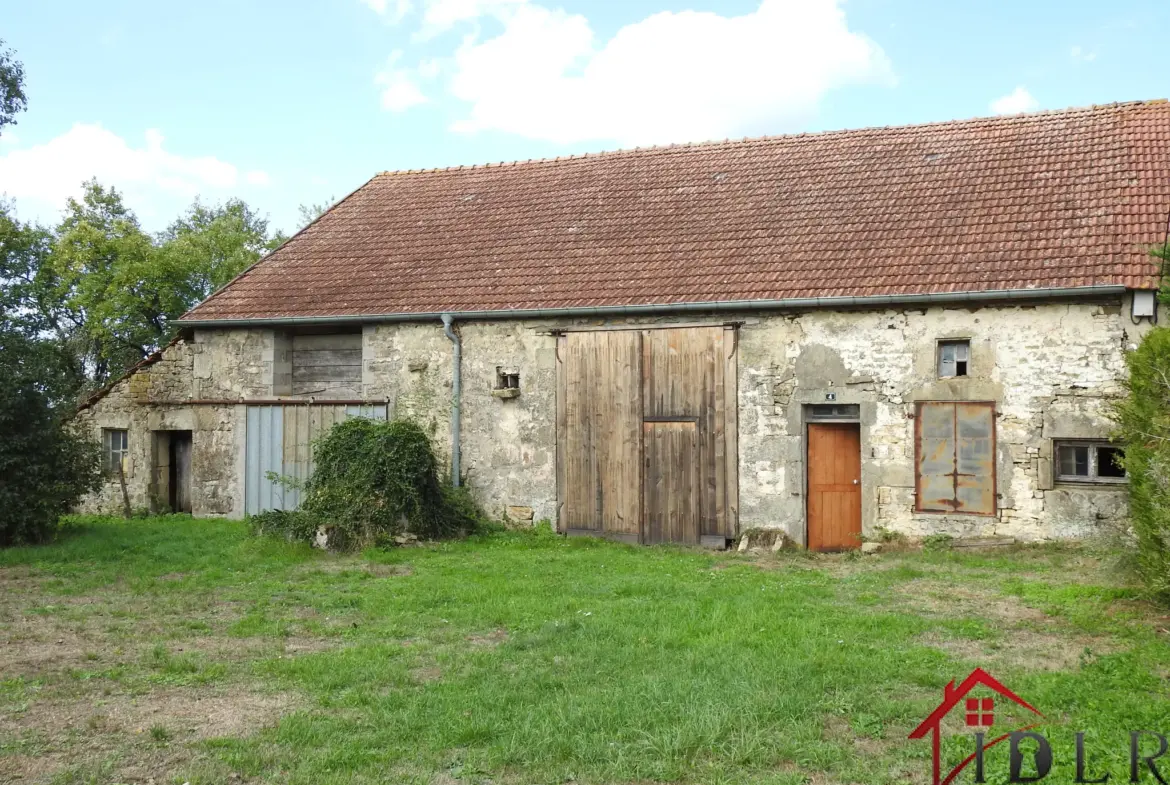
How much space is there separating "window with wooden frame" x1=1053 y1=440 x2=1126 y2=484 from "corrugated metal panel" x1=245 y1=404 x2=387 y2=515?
358 inches

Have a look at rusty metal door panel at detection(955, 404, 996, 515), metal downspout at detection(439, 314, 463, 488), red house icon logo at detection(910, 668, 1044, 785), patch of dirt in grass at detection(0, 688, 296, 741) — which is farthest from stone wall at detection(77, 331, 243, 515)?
red house icon logo at detection(910, 668, 1044, 785)

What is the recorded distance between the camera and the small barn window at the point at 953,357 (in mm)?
11828

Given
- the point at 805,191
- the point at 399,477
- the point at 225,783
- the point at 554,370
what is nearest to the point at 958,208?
the point at 805,191

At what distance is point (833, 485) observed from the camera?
12.5m

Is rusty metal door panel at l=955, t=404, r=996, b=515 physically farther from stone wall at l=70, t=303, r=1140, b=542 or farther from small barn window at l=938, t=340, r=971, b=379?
small barn window at l=938, t=340, r=971, b=379

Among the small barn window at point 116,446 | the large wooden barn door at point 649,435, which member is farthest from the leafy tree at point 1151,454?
the small barn window at point 116,446

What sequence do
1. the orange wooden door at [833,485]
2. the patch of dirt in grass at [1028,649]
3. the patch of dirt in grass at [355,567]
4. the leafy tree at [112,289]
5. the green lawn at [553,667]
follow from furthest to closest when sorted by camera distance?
the leafy tree at [112,289] → the orange wooden door at [833,485] → the patch of dirt in grass at [355,567] → the patch of dirt in grass at [1028,649] → the green lawn at [553,667]

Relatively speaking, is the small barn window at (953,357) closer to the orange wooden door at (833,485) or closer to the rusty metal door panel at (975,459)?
the rusty metal door panel at (975,459)

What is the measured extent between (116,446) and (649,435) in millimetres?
9217

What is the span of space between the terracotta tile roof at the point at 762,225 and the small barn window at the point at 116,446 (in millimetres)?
2559

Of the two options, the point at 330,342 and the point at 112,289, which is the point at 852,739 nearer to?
the point at 330,342

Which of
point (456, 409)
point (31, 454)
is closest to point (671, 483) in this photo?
point (456, 409)

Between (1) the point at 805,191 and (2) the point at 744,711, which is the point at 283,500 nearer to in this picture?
(1) the point at 805,191

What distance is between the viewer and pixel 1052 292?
11.1 meters
